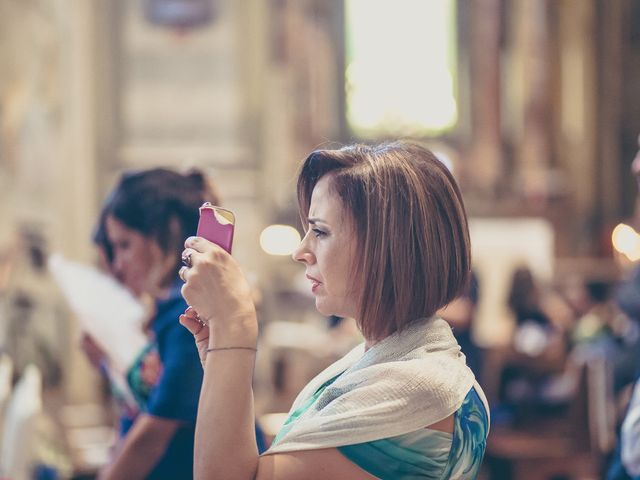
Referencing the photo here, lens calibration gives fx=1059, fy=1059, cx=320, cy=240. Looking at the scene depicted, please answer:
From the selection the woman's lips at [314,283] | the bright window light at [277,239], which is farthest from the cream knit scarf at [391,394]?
the bright window light at [277,239]

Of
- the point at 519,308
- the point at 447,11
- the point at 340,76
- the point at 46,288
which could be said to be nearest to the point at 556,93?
the point at 447,11

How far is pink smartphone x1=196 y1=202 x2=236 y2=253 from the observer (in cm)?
149

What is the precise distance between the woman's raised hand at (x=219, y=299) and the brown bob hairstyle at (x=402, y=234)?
172 millimetres

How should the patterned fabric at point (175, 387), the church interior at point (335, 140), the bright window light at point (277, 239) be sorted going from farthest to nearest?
1. the bright window light at point (277, 239)
2. the church interior at point (335, 140)
3. the patterned fabric at point (175, 387)

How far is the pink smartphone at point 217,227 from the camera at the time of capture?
149 centimetres

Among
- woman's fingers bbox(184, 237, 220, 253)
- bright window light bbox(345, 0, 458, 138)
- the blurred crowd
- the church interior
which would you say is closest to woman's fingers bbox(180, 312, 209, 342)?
woman's fingers bbox(184, 237, 220, 253)

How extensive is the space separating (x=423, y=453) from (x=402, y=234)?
11.8 inches

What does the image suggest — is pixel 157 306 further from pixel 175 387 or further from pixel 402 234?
pixel 402 234

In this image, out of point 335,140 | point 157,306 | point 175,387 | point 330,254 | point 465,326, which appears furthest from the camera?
point 335,140

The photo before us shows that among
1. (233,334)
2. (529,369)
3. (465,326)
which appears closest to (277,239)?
(529,369)

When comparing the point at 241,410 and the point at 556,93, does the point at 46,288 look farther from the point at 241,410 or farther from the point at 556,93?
the point at 556,93

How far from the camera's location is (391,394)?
141cm

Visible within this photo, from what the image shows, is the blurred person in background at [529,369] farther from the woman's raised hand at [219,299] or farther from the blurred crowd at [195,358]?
the woman's raised hand at [219,299]

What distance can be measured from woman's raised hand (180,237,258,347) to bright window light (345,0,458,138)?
10.7 m
